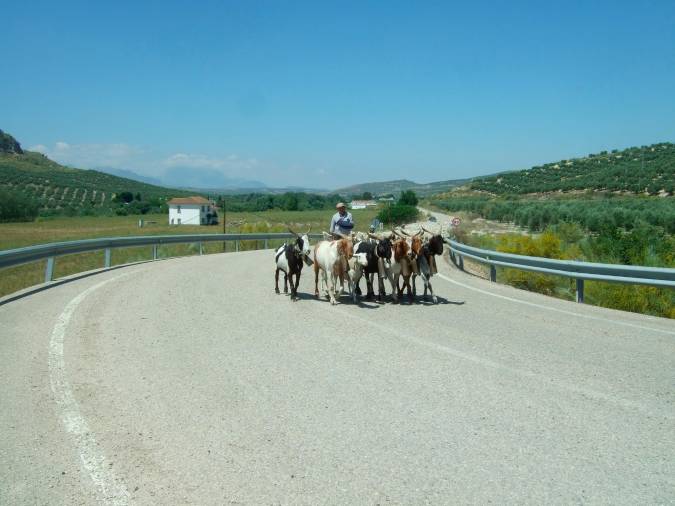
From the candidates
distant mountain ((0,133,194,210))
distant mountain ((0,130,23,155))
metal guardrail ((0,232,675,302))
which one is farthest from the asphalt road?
distant mountain ((0,130,23,155))

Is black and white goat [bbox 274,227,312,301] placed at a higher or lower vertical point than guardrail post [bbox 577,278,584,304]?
higher

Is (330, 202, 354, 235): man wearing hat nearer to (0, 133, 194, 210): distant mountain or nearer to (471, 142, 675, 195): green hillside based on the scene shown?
(471, 142, 675, 195): green hillside

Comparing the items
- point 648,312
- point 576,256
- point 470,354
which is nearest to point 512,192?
point 576,256

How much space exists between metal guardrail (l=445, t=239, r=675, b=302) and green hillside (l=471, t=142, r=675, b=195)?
47.9 m

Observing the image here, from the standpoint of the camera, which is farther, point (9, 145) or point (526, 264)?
point (9, 145)

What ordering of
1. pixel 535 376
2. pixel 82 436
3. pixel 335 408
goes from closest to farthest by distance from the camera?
pixel 82 436, pixel 335 408, pixel 535 376

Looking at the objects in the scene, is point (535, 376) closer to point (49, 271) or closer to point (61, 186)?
point (49, 271)

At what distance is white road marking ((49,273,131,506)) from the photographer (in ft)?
13.8

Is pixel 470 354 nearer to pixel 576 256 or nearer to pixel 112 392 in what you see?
pixel 112 392

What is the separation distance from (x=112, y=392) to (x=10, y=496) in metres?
2.31

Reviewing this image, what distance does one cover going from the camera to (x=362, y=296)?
13.9m

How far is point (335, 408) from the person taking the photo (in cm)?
590

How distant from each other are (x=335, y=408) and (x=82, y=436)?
2.19 m

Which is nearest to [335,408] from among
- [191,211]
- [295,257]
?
[295,257]
